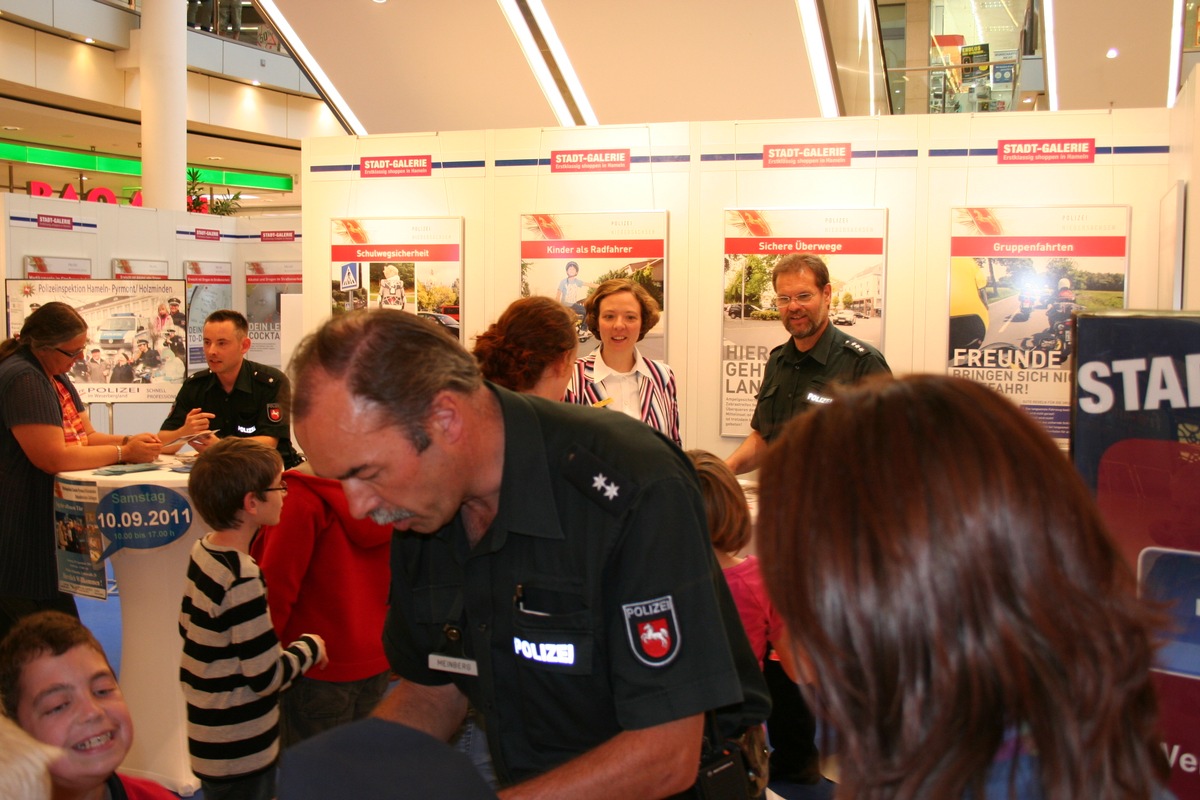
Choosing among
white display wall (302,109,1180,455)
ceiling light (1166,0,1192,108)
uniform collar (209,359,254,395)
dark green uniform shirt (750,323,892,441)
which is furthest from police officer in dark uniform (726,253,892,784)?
ceiling light (1166,0,1192,108)

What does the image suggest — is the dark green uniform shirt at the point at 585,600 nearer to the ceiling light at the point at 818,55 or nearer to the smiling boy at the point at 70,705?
the smiling boy at the point at 70,705

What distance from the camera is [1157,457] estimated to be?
1685mm

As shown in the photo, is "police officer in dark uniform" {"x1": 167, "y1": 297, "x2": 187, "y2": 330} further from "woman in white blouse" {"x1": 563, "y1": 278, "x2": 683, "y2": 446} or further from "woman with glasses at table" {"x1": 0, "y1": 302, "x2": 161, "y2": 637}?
"woman in white blouse" {"x1": 563, "y1": 278, "x2": 683, "y2": 446}

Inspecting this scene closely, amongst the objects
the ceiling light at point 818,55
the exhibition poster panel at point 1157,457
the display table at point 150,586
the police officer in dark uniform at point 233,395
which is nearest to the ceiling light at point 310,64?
the police officer in dark uniform at point 233,395

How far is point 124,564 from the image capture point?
3.98 m

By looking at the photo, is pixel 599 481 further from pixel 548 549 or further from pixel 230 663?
pixel 230 663

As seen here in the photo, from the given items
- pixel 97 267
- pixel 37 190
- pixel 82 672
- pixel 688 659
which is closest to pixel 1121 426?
pixel 688 659

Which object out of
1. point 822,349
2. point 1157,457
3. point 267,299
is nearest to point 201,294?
point 267,299

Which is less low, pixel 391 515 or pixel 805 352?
pixel 805 352

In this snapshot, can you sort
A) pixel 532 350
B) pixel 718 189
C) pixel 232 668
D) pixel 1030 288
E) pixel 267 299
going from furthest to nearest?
pixel 267 299 → pixel 718 189 → pixel 1030 288 → pixel 532 350 → pixel 232 668

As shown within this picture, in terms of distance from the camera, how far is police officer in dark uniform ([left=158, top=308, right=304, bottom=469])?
4.86 meters

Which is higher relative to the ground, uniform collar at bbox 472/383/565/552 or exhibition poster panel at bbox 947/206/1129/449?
exhibition poster panel at bbox 947/206/1129/449

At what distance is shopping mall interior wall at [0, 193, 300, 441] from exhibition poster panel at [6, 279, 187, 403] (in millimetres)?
1774

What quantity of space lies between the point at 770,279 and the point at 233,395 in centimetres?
A: 311
